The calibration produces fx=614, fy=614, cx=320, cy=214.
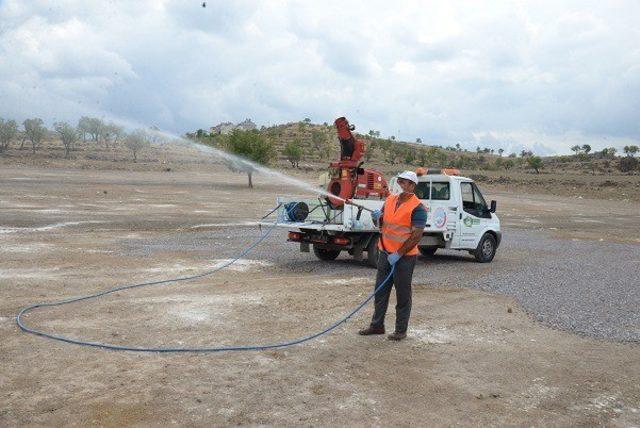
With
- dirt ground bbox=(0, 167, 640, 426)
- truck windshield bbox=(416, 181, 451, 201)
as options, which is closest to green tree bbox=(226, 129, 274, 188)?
truck windshield bbox=(416, 181, 451, 201)

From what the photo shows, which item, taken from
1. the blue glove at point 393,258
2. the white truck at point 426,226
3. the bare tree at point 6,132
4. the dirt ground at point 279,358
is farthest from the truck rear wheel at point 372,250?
the bare tree at point 6,132

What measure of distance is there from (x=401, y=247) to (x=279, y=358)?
199 centimetres

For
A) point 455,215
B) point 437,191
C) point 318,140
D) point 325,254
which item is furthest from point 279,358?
point 318,140

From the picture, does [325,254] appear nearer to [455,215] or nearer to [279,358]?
[455,215]

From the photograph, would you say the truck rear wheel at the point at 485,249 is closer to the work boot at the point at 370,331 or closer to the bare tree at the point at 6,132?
the work boot at the point at 370,331

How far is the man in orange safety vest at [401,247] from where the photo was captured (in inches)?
294

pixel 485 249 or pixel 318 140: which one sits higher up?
pixel 318 140

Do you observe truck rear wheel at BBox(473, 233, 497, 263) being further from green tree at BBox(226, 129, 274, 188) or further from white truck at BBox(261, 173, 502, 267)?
green tree at BBox(226, 129, 274, 188)

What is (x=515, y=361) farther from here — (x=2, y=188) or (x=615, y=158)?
(x=615, y=158)

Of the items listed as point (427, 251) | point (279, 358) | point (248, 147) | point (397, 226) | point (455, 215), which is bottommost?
point (427, 251)

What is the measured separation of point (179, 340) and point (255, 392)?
1914 mm

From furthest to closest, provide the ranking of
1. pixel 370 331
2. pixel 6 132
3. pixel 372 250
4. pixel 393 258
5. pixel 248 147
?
pixel 6 132, pixel 248 147, pixel 372 250, pixel 370 331, pixel 393 258

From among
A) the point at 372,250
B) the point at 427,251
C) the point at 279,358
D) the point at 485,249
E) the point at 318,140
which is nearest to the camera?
the point at 279,358

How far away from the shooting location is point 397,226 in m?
7.56
